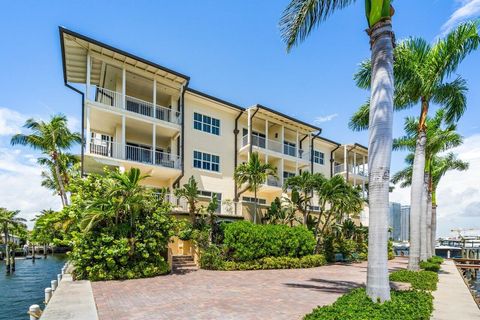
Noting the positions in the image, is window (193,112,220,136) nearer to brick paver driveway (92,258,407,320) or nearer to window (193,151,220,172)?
window (193,151,220,172)

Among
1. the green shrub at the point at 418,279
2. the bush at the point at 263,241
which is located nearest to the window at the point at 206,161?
the bush at the point at 263,241

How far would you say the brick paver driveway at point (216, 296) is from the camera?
31.1 feet

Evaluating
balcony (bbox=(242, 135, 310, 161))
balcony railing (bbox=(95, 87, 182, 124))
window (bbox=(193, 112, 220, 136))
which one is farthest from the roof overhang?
balcony (bbox=(242, 135, 310, 161))

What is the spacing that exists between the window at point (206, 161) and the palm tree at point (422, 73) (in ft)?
43.7

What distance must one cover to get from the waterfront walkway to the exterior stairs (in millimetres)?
6116

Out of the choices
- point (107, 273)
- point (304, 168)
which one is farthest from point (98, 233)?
point (304, 168)

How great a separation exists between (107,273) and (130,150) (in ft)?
29.9

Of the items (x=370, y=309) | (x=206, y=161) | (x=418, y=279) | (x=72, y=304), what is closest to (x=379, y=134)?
(x=370, y=309)

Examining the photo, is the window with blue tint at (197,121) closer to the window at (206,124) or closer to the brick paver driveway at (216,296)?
the window at (206,124)

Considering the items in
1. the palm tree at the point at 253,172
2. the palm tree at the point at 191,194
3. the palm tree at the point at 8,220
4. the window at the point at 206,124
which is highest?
the window at the point at 206,124

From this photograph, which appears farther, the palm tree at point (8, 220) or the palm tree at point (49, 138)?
the palm tree at point (8, 220)

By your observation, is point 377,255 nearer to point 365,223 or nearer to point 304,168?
point 304,168

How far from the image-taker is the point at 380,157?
8.21 metres

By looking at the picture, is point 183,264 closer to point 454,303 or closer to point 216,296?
point 216,296
